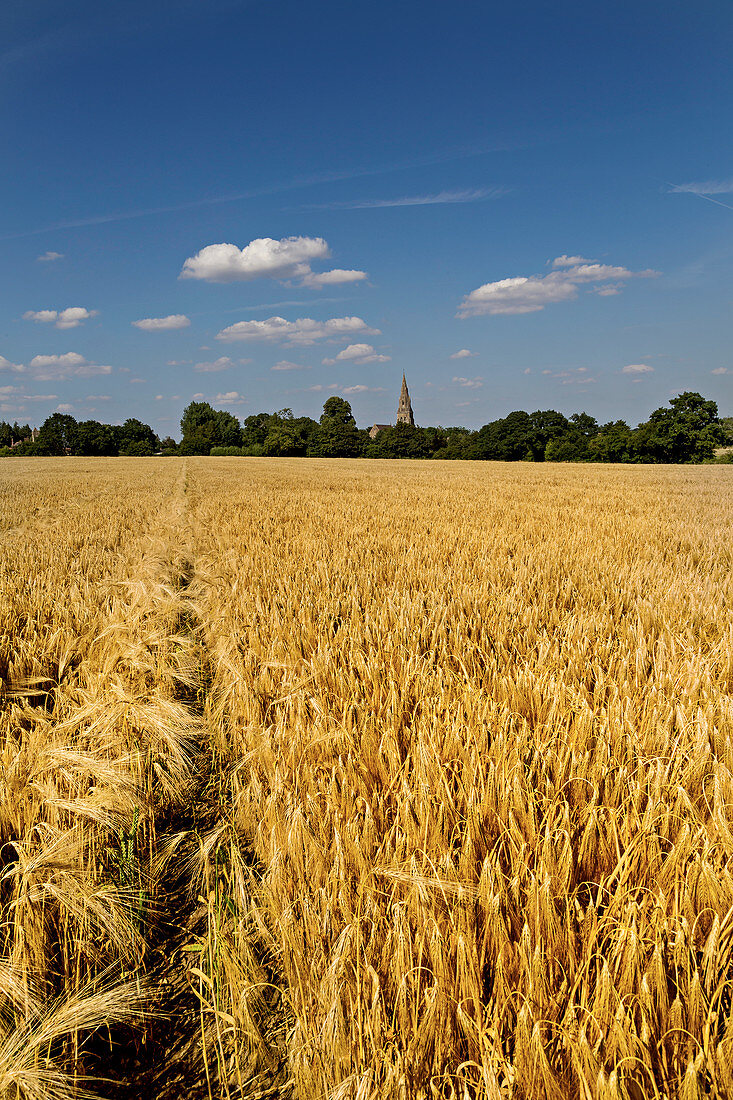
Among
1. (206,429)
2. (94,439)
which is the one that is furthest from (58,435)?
(206,429)

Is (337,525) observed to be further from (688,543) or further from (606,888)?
(606,888)

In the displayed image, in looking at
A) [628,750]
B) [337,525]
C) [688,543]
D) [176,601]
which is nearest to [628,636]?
[628,750]

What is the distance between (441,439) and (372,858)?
103 metres

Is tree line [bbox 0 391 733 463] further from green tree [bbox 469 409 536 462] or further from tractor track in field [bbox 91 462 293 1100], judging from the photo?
tractor track in field [bbox 91 462 293 1100]

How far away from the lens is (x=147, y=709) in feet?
7.05

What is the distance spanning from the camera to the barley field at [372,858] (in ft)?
3.02

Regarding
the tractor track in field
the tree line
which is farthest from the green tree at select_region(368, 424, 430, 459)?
the tractor track in field

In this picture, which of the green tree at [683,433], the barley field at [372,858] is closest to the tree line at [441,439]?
the green tree at [683,433]

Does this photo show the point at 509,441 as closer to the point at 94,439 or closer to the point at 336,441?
the point at 336,441

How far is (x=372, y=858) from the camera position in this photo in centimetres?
134

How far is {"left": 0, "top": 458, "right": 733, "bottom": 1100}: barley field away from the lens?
921 mm

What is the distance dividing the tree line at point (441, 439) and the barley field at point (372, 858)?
220 feet

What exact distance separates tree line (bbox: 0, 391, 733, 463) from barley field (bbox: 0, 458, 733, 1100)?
67.1m

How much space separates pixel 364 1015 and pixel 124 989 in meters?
0.56
